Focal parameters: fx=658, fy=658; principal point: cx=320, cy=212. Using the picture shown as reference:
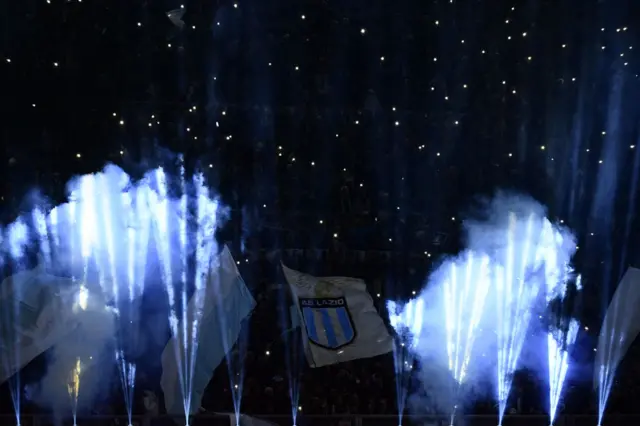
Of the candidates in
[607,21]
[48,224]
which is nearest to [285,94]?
[48,224]

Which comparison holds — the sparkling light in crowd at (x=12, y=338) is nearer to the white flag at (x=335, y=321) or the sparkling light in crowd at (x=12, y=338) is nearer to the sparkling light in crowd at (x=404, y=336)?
the white flag at (x=335, y=321)

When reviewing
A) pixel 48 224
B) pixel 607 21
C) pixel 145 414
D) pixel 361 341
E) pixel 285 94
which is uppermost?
pixel 607 21

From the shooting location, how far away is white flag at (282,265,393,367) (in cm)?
867

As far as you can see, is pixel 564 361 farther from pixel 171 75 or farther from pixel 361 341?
pixel 171 75

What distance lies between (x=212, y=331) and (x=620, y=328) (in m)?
5.58

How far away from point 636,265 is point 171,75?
698 centimetres

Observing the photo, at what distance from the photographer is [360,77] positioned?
899cm

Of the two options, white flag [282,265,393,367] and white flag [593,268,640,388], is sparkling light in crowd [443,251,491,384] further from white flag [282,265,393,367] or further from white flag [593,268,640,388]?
white flag [593,268,640,388]

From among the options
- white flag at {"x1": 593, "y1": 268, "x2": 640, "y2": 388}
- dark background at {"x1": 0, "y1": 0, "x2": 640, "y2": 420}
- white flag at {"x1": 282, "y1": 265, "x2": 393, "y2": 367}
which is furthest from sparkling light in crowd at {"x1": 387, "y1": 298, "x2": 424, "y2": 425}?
white flag at {"x1": 593, "y1": 268, "x2": 640, "y2": 388}

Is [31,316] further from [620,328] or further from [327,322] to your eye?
[620,328]

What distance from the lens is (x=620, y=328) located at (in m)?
9.09

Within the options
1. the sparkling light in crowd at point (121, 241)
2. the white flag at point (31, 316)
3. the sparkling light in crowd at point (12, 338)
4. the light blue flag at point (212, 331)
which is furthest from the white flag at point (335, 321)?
the sparkling light in crowd at point (12, 338)

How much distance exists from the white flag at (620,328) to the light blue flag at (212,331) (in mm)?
4870

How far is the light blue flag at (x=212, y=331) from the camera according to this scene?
8.70 m
